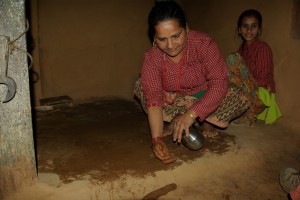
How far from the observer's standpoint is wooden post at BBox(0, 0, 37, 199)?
1671mm

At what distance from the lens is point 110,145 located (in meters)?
2.63

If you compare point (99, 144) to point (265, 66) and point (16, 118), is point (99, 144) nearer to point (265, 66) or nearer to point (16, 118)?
point (16, 118)

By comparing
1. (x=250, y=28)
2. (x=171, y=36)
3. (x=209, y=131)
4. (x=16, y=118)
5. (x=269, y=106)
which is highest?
(x=250, y=28)

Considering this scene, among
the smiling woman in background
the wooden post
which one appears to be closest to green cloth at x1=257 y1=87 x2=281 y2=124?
the smiling woman in background

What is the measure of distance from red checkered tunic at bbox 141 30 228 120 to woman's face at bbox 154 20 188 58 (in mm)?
163

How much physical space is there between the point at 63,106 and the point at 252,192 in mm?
2344

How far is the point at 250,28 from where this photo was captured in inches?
122

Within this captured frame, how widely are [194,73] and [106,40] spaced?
1.79 m

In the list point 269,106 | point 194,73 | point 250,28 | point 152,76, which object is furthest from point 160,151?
point 250,28

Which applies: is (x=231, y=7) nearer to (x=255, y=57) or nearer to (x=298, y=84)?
(x=255, y=57)

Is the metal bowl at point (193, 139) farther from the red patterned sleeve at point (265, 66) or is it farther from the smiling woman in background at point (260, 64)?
the red patterned sleeve at point (265, 66)

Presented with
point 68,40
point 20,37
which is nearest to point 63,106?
point 68,40

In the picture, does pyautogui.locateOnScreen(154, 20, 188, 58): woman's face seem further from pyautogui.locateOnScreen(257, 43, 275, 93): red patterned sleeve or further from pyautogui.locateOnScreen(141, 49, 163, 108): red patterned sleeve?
pyautogui.locateOnScreen(257, 43, 275, 93): red patterned sleeve

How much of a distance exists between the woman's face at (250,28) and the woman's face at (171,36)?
3.71ft
